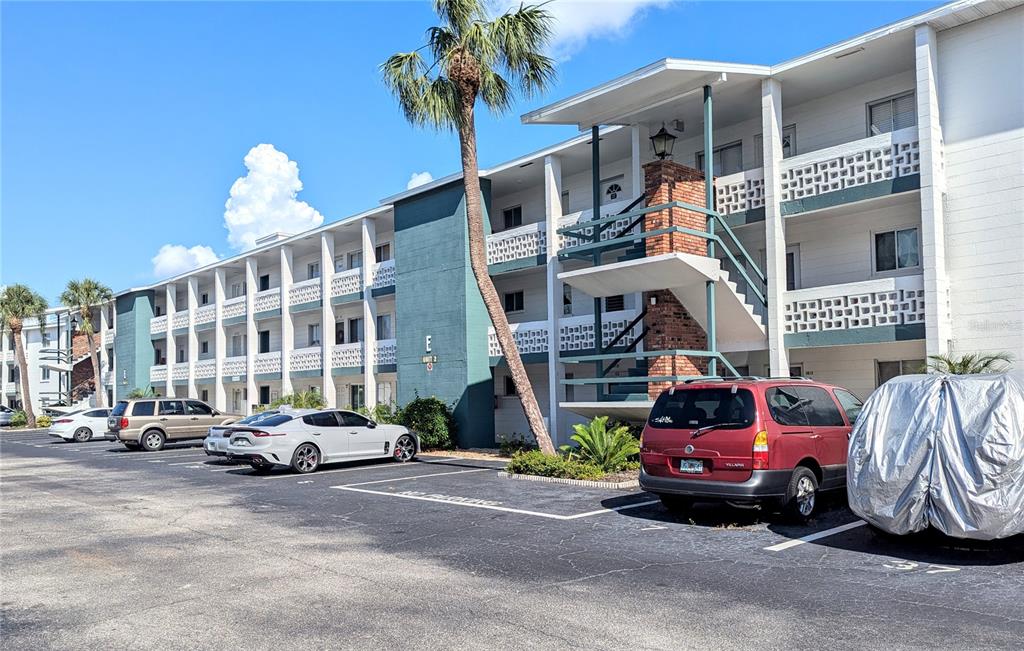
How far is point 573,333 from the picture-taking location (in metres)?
21.7

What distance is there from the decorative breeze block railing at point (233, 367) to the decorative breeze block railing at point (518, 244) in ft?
59.9

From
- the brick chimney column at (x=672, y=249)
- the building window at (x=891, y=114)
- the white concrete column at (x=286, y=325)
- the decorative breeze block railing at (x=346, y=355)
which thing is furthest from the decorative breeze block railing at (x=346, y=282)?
the building window at (x=891, y=114)

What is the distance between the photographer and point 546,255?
74.0ft

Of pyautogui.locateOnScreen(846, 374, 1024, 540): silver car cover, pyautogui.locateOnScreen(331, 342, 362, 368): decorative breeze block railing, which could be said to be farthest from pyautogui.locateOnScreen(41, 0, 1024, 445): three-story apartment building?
pyautogui.locateOnScreen(846, 374, 1024, 540): silver car cover

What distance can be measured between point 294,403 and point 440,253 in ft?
30.4

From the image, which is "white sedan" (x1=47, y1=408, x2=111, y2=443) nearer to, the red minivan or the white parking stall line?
the red minivan

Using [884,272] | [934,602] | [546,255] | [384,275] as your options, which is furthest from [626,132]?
[934,602]

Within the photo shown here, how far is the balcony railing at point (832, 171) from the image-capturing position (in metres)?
15.6

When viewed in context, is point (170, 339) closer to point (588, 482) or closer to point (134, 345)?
point (134, 345)

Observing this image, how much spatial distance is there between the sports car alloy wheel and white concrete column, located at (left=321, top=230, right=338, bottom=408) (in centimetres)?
1126

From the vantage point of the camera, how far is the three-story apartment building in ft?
49.4

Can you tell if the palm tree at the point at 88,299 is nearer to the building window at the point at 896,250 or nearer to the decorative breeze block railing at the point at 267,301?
the decorative breeze block railing at the point at 267,301

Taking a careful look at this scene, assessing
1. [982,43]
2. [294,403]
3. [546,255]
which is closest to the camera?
[982,43]

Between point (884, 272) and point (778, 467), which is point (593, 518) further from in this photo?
point (884, 272)
